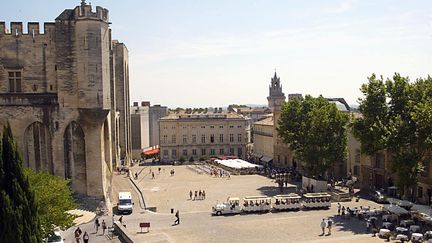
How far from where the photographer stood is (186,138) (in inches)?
3472

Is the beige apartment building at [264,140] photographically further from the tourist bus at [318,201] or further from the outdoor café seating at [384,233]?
the outdoor café seating at [384,233]

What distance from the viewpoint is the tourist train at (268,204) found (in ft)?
134

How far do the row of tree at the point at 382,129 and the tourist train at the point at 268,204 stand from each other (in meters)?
5.78

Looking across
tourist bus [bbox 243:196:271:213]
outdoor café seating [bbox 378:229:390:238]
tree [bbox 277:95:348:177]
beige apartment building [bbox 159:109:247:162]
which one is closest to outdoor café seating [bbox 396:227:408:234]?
outdoor café seating [bbox 378:229:390:238]

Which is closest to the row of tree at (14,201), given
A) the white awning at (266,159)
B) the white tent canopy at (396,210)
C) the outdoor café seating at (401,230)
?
the outdoor café seating at (401,230)

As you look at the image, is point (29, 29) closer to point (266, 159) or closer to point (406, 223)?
point (406, 223)

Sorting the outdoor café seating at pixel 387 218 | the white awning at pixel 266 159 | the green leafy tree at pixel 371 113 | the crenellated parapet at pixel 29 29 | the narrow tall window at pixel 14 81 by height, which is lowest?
the white awning at pixel 266 159

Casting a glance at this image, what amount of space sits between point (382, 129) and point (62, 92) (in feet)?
84.9

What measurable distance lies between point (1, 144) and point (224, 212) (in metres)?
21.6

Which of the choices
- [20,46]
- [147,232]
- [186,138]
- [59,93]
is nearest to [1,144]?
[147,232]

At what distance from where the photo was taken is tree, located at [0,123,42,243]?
2195 centimetres

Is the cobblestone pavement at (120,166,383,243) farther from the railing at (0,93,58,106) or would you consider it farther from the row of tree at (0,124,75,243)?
the railing at (0,93,58,106)

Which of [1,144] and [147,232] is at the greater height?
[1,144]

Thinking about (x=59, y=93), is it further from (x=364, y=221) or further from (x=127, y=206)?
(x=364, y=221)
